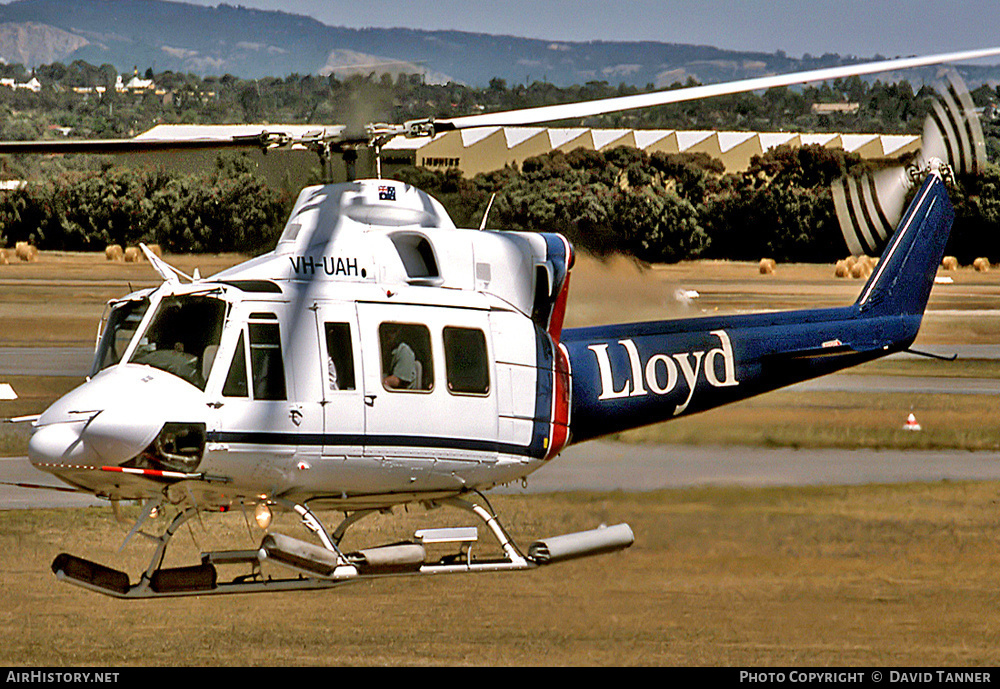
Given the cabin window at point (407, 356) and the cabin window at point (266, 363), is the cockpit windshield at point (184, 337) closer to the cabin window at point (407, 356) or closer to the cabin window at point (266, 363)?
the cabin window at point (266, 363)

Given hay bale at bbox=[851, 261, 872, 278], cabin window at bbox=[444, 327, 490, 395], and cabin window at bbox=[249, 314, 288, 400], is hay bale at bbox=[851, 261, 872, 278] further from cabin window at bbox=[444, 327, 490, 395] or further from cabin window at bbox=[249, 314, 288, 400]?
cabin window at bbox=[249, 314, 288, 400]

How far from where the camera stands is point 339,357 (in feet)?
33.3

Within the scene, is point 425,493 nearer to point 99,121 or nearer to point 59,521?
point 59,521

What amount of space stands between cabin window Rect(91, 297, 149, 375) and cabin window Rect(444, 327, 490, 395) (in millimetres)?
2444

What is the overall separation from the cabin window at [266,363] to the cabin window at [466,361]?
1.45 meters

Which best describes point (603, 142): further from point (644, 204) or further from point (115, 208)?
point (115, 208)

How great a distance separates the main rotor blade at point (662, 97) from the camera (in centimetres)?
1012

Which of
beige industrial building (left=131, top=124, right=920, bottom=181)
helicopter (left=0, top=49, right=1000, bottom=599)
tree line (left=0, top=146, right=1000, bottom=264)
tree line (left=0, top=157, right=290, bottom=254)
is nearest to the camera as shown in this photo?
helicopter (left=0, top=49, right=1000, bottom=599)

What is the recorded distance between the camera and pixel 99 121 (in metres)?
102

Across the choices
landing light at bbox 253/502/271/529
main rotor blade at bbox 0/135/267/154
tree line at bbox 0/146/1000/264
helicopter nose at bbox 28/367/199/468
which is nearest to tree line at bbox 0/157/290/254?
tree line at bbox 0/146/1000/264

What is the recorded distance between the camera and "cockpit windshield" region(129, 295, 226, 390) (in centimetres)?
966

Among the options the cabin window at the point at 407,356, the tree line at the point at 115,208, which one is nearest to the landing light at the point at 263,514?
the cabin window at the point at 407,356
